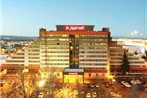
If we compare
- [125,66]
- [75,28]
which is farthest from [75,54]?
[125,66]

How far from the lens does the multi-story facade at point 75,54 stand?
13891 millimetres

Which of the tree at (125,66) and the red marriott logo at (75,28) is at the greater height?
the red marriott logo at (75,28)

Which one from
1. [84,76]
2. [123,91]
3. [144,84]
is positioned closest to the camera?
[123,91]

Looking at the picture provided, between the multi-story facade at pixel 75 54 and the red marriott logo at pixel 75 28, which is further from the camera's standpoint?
the red marriott logo at pixel 75 28

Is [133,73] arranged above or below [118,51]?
below

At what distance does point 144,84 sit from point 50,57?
14.0 ft

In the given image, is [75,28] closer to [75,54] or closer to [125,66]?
[75,54]

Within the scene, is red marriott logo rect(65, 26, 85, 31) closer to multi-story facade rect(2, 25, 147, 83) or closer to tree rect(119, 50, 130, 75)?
multi-story facade rect(2, 25, 147, 83)

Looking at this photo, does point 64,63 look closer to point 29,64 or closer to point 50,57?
A: point 50,57

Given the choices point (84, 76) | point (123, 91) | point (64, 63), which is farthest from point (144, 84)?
point (64, 63)

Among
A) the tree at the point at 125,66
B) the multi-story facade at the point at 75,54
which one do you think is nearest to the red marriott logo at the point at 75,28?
the multi-story facade at the point at 75,54

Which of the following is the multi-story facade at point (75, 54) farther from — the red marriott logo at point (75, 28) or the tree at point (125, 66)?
the tree at point (125, 66)

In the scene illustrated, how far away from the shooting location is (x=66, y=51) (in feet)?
46.4

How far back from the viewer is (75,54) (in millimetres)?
14320
